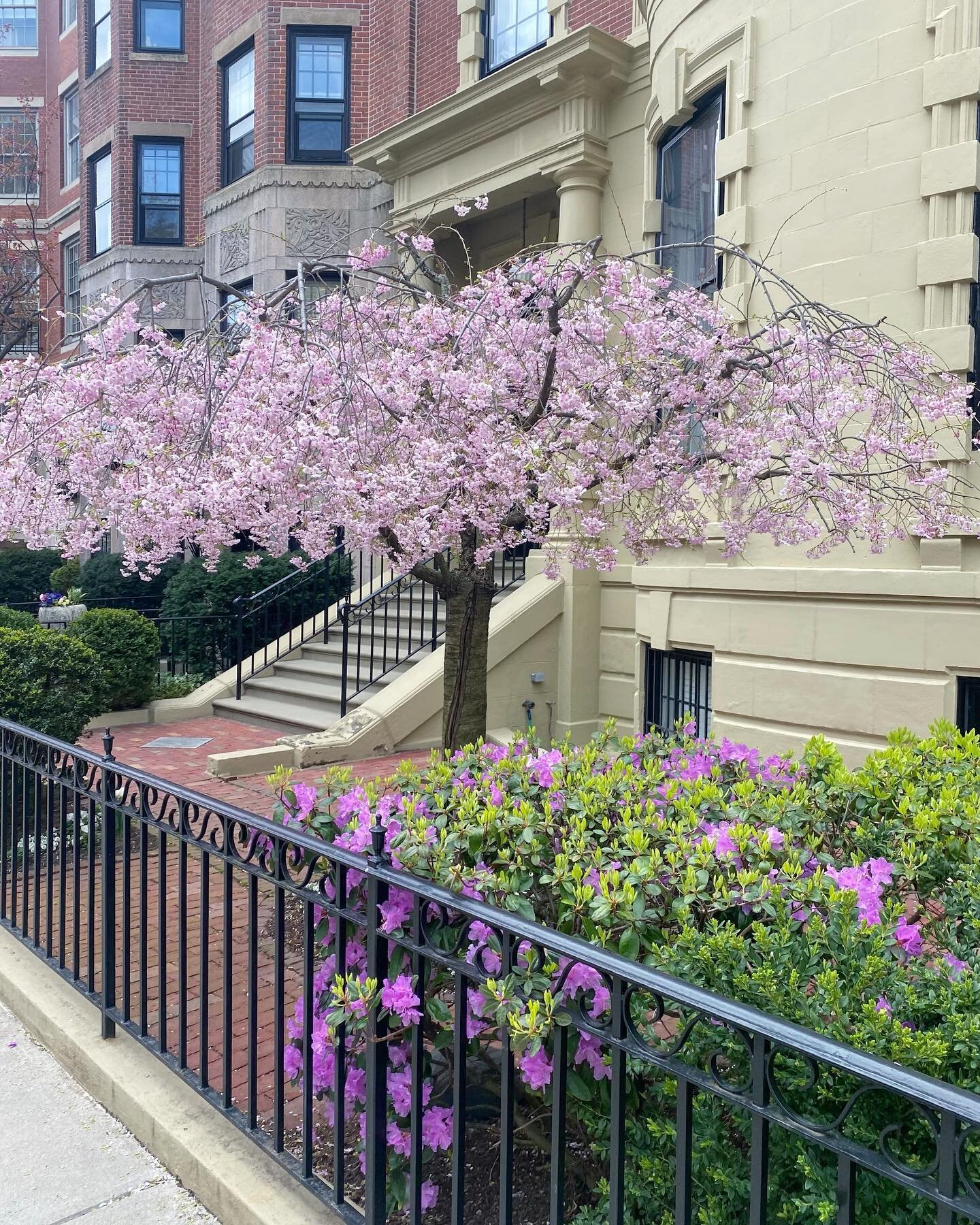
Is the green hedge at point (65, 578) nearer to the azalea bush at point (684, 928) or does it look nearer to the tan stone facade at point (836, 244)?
the tan stone facade at point (836, 244)

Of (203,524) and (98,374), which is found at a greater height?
(98,374)

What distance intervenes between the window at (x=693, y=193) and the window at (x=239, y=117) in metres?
10.0

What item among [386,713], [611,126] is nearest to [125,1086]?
[386,713]

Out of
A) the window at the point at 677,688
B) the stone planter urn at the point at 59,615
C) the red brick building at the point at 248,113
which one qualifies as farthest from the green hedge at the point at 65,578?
the window at the point at 677,688

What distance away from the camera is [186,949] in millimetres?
3527

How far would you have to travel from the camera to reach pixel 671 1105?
235 centimetres

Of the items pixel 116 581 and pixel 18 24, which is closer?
pixel 116 581

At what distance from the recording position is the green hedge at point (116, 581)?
17203 millimetres

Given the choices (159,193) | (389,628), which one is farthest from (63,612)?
(159,193)

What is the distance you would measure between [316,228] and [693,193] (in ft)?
28.2

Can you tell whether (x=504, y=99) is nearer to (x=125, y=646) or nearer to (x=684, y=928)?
(x=125, y=646)

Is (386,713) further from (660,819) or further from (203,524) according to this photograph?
(660,819)

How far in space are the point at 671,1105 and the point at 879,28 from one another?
24.0 feet

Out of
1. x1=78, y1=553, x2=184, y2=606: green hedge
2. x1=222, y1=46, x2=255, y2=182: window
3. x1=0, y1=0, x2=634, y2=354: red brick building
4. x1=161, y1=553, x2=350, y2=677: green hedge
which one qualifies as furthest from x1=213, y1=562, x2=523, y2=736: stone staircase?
x1=222, y1=46, x2=255, y2=182: window
